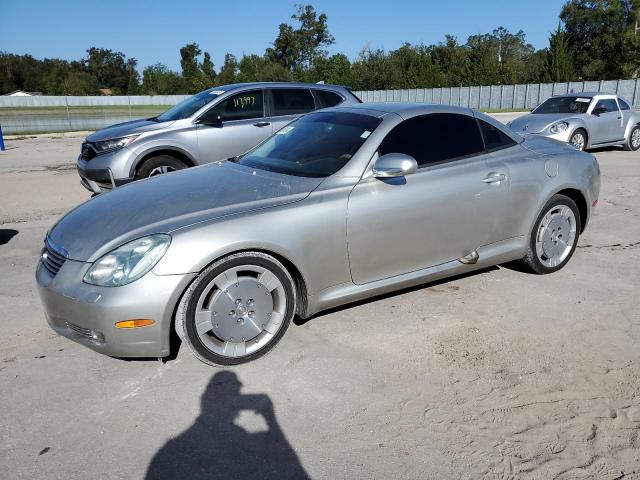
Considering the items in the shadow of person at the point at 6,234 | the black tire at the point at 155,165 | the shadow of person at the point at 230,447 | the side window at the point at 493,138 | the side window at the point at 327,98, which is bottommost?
the shadow of person at the point at 230,447

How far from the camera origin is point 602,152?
1438 cm

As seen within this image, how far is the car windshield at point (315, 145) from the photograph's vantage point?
4.08 meters

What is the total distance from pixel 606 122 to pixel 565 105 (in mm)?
1037

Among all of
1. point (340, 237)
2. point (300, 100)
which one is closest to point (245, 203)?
point (340, 237)

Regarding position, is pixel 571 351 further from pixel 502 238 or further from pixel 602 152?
pixel 602 152

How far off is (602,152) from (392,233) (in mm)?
12656

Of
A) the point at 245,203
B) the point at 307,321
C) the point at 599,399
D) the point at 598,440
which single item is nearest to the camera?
the point at 598,440

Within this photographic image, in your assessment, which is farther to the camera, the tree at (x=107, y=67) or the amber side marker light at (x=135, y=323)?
the tree at (x=107, y=67)

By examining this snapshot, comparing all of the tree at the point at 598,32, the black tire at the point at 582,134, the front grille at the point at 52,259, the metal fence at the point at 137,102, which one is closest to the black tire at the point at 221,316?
the front grille at the point at 52,259

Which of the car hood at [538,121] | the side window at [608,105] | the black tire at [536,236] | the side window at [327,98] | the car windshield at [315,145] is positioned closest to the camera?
the car windshield at [315,145]

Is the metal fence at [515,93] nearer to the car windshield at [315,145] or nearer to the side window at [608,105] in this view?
the side window at [608,105]

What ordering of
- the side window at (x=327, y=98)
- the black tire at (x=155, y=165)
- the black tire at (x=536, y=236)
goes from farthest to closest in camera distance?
the side window at (x=327, y=98)
the black tire at (x=155, y=165)
the black tire at (x=536, y=236)

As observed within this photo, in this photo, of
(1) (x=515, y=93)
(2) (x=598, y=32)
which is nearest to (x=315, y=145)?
(1) (x=515, y=93)

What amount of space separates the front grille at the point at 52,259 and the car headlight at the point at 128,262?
30cm
